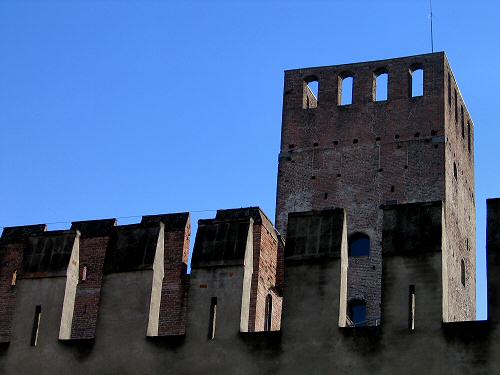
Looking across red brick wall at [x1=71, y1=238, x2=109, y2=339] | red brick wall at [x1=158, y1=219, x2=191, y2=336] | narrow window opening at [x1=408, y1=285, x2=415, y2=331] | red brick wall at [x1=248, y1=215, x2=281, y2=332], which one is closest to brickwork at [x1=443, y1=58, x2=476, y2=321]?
red brick wall at [x1=248, y1=215, x2=281, y2=332]

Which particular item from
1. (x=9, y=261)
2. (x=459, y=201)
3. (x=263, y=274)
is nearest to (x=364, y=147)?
(x=459, y=201)

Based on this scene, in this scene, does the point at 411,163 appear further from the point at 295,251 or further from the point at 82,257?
the point at 295,251

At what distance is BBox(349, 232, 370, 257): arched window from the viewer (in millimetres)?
31672

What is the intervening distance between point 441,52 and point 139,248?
81.6 ft

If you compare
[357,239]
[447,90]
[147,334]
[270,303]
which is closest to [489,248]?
[147,334]

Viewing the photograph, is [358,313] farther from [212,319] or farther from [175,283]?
[212,319]

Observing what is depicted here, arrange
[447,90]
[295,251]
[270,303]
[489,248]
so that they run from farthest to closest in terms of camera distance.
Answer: [447,90], [270,303], [295,251], [489,248]

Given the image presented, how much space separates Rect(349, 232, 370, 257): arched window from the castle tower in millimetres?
27

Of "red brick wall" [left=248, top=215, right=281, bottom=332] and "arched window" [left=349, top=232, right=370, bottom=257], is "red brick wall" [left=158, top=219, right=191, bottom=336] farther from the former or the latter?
"arched window" [left=349, top=232, right=370, bottom=257]

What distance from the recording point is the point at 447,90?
34.3 m

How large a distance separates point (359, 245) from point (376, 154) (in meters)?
2.85

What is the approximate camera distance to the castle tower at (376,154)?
32.3 metres

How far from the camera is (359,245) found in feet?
105

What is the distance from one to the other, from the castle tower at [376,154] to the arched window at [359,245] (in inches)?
1.1
